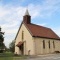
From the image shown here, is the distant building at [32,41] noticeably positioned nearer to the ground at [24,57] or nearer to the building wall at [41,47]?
the building wall at [41,47]

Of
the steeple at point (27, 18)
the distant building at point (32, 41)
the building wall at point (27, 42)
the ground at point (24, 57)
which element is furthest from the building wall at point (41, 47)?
the ground at point (24, 57)

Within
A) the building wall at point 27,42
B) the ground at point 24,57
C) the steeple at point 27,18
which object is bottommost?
the ground at point 24,57

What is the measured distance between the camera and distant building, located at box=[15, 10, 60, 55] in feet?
144

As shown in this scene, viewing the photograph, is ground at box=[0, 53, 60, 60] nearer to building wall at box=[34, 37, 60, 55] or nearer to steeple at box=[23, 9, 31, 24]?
building wall at box=[34, 37, 60, 55]

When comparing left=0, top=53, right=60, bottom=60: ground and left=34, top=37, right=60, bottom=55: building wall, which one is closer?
left=0, top=53, right=60, bottom=60: ground

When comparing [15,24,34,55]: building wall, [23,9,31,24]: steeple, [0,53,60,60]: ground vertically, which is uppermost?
[23,9,31,24]: steeple

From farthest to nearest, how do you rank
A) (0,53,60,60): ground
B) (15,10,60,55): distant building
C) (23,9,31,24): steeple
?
(23,9,31,24): steeple, (15,10,60,55): distant building, (0,53,60,60): ground

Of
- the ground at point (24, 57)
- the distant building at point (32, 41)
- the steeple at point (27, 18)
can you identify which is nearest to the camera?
the ground at point (24, 57)

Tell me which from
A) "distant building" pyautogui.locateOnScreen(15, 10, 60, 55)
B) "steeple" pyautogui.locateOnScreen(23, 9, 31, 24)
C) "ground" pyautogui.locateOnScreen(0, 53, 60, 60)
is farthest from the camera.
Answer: "steeple" pyautogui.locateOnScreen(23, 9, 31, 24)

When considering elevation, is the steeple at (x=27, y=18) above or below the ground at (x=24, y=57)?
above

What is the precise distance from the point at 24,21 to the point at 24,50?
841 cm

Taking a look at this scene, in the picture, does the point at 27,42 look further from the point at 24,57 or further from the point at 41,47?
the point at 24,57

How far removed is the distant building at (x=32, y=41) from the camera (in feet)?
144

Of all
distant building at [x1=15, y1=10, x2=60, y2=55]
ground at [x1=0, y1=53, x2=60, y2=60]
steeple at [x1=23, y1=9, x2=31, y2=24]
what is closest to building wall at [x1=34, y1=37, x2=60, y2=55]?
distant building at [x1=15, y1=10, x2=60, y2=55]
